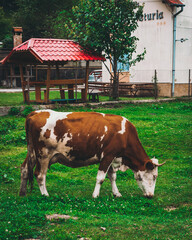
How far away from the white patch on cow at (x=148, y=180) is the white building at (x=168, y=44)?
17878 mm

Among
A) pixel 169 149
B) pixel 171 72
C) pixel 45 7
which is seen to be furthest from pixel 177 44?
pixel 45 7

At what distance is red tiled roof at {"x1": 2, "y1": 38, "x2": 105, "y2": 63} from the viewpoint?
18.4 m

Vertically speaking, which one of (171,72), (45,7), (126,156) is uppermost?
(45,7)

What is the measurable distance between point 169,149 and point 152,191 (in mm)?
4231

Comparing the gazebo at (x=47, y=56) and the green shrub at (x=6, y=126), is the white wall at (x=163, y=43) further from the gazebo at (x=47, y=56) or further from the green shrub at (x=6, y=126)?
the green shrub at (x=6, y=126)

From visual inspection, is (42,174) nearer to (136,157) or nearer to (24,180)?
(24,180)

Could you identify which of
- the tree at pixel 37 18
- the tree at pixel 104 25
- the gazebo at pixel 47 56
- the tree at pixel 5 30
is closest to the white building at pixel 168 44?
the tree at pixel 104 25

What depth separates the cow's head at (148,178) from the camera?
24.2ft

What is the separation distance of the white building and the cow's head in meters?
17.9

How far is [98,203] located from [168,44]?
19927mm

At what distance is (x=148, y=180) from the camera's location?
746 centimetres

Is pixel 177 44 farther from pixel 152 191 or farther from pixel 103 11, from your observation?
pixel 152 191

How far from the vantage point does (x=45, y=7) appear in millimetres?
49656

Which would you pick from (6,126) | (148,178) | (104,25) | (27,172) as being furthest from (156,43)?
(27,172)
